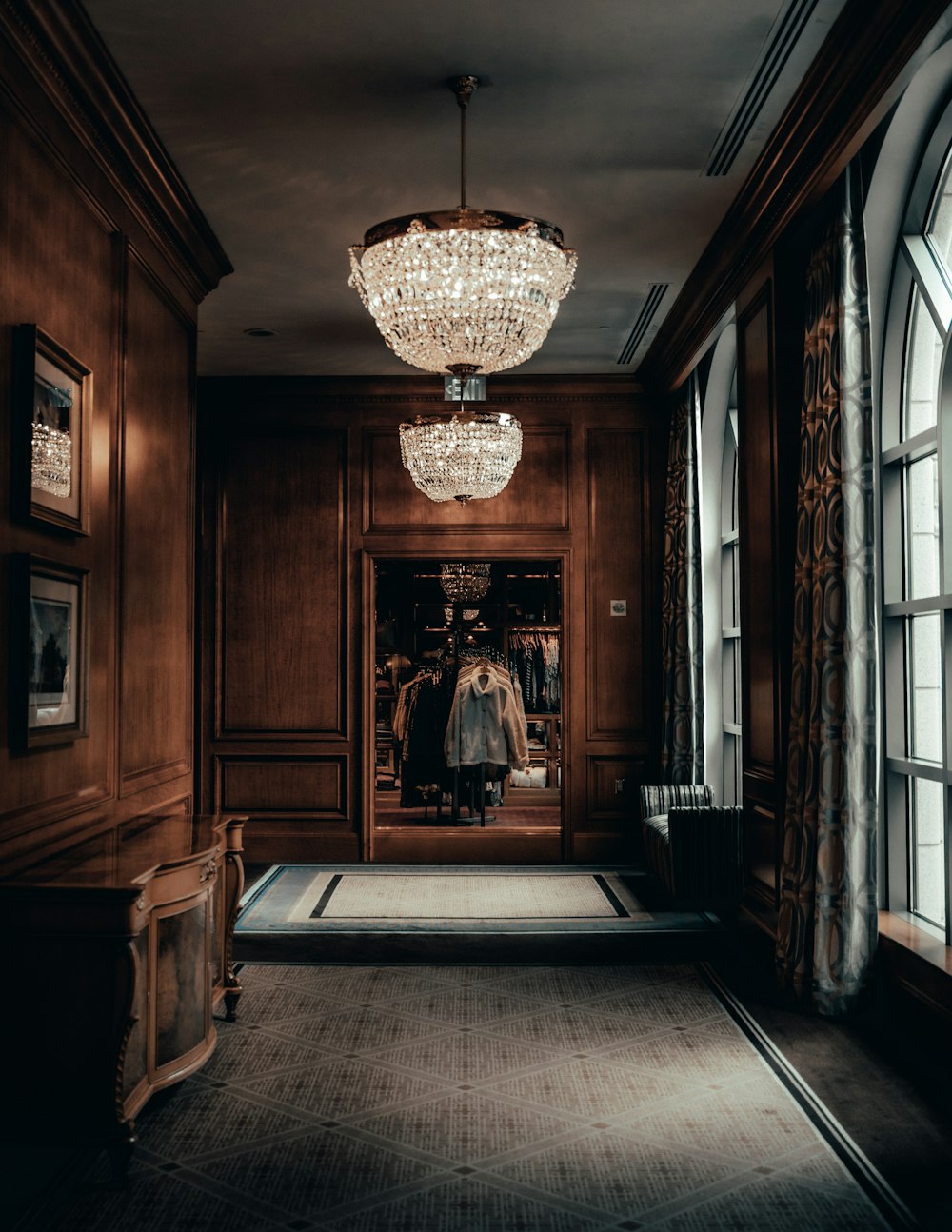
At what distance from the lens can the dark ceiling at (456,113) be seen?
340 cm

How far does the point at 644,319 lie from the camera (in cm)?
640

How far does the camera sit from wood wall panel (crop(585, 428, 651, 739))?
7.59m

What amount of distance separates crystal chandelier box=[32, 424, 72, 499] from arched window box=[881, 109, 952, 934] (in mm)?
2960

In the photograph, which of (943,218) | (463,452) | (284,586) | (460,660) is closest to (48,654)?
(463,452)

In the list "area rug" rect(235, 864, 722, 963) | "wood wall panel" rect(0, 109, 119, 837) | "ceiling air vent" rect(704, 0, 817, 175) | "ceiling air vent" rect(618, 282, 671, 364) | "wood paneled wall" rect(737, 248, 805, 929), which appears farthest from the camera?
"ceiling air vent" rect(618, 282, 671, 364)

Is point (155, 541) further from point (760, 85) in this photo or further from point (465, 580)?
point (465, 580)

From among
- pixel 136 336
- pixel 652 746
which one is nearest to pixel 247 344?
pixel 136 336

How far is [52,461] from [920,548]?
317cm

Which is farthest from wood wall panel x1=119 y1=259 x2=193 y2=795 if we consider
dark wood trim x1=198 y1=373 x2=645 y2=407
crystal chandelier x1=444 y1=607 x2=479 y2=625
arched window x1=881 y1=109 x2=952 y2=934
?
crystal chandelier x1=444 y1=607 x2=479 y2=625

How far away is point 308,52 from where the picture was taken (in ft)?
11.8

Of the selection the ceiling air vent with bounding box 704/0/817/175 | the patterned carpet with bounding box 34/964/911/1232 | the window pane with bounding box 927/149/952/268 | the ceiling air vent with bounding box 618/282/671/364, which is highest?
the ceiling air vent with bounding box 618/282/671/364

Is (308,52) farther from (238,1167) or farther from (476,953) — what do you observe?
(476,953)

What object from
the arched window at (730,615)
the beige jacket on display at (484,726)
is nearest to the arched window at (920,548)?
the arched window at (730,615)

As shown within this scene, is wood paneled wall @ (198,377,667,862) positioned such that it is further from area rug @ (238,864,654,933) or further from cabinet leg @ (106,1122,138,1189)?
cabinet leg @ (106,1122,138,1189)
